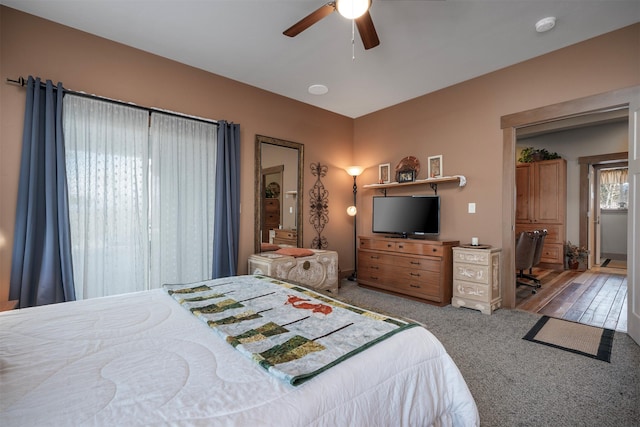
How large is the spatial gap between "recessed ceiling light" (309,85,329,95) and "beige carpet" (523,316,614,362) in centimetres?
349

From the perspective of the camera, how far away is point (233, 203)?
3.49 metres

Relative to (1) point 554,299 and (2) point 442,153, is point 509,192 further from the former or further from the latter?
(1) point 554,299

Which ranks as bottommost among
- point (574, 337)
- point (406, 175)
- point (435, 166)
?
point (574, 337)

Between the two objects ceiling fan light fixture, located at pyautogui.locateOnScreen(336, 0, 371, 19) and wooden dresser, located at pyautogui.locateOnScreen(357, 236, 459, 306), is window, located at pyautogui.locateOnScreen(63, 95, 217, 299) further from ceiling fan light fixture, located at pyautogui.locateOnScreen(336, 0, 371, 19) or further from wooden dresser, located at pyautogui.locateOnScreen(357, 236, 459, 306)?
wooden dresser, located at pyautogui.locateOnScreen(357, 236, 459, 306)

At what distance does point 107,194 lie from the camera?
268cm

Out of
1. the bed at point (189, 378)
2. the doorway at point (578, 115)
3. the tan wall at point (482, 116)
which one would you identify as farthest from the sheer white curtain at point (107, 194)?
the doorway at point (578, 115)

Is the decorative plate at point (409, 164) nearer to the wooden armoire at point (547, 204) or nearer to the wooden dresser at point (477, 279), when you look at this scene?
the wooden dresser at point (477, 279)

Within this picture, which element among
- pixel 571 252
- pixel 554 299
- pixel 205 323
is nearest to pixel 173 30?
pixel 205 323

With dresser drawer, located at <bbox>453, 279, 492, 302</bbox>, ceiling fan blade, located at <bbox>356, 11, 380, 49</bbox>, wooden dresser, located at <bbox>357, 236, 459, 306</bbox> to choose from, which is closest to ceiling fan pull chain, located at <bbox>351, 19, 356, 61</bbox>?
ceiling fan blade, located at <bbox>356, 11, 380, 49</bbox>

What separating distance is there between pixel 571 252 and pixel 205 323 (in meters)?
6.88

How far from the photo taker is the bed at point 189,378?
74 centimetres

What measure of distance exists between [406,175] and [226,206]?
8.18 ft

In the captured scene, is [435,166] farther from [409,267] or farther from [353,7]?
[353,7]

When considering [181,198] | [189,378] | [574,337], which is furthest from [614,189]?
Answer: [189,378]
